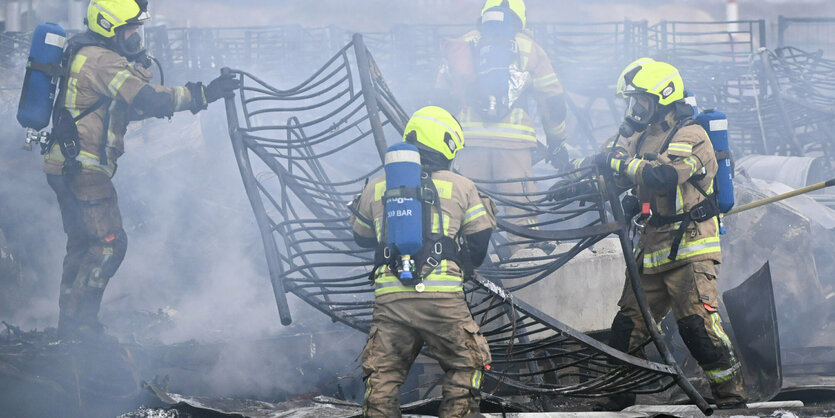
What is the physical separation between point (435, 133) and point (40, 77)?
10.2 ft

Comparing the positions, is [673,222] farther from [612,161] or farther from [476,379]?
[476,379]

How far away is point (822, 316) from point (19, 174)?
8451mm

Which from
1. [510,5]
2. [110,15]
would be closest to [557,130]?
[510,5]

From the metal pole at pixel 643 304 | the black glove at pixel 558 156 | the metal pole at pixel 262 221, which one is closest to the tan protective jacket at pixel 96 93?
the metal pole at pixel 262 221

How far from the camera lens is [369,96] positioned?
5234 millimetres

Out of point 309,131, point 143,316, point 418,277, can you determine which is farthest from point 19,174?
point 418,277

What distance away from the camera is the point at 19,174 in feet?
30.7

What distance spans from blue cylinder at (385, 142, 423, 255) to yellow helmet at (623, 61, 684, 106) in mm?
1878

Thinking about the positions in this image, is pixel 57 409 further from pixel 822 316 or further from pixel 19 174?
pixel 822 316

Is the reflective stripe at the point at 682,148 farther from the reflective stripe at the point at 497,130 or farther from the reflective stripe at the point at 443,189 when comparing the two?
the reflective stripe at the point at 497,130

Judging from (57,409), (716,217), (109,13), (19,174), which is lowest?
(57,409)

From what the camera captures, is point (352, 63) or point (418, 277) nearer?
point (418, 277)

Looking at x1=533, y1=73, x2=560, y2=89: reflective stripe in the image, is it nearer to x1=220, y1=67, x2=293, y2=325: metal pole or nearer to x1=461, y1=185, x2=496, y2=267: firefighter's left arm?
x1=220, y1=67, x2=293, y2=325: metal pole

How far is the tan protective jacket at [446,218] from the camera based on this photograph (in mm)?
4031
